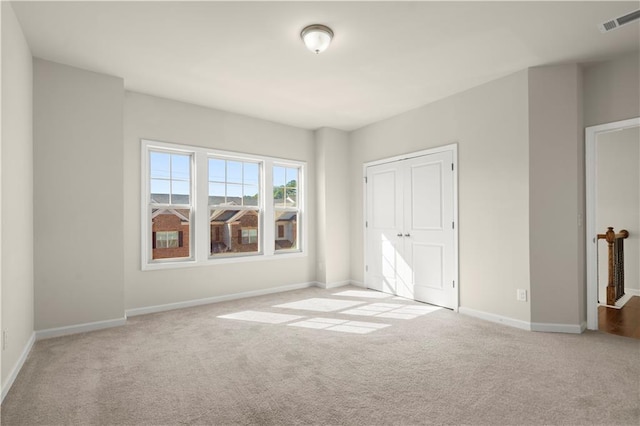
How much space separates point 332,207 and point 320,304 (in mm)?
1852

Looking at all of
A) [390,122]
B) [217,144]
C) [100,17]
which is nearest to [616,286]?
[390,122]

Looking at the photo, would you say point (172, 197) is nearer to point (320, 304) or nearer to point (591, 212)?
point (320, 304)

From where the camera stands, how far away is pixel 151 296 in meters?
4.32

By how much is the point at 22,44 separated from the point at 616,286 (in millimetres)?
7746

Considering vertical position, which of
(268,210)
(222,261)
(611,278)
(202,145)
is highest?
(202,145)

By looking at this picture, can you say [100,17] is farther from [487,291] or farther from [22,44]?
[487,291]

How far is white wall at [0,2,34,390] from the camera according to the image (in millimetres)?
2389

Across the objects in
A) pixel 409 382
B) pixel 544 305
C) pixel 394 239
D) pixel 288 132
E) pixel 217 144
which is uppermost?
pixel 288 132

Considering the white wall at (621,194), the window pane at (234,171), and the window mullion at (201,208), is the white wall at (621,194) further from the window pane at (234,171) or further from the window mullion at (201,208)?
the window mullion at (201,208)

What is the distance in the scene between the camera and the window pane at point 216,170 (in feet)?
16.3

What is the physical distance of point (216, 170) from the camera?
5.02 m

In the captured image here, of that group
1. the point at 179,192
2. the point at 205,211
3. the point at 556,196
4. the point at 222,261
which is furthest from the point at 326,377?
the point at 179,192

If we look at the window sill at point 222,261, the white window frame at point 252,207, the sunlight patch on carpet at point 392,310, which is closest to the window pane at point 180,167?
the white window frame at point 252,207

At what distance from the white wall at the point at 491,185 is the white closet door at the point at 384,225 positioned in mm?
854
